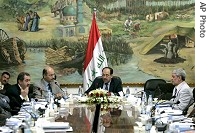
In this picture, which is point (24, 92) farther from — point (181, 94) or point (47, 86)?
point (181, 94)

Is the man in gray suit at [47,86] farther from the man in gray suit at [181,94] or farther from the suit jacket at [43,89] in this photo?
the man in gray suit at [181,94]

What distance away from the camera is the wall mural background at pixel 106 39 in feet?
27.7

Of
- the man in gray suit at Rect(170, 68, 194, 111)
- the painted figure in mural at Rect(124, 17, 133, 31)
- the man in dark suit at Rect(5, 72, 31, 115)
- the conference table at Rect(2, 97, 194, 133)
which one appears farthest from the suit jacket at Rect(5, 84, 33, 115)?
the painted figure in mural at Rect(124, 17, 133, 31)

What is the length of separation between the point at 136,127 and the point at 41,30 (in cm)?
522

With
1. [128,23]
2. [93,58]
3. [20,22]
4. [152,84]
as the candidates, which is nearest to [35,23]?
[20,22]

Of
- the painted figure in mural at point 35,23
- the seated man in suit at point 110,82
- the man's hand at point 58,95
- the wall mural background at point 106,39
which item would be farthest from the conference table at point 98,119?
the painted figure in mural at point 35,23

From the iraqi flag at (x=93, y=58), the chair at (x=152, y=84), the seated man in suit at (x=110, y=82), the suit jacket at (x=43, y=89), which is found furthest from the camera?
the iraqi flag at (x=93, y=58)

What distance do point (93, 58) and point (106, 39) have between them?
0.50m

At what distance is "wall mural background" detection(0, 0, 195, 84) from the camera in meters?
8.43

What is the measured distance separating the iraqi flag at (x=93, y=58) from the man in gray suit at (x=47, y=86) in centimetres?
129

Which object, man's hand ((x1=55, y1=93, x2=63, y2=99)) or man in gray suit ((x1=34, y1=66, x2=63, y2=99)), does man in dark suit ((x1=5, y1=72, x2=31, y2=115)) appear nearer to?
man in gray suit ((x1=34, y1=66, x2=63, y2=99))

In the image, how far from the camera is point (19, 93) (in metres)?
6.00

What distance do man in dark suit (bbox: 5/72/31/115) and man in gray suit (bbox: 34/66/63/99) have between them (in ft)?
1.41

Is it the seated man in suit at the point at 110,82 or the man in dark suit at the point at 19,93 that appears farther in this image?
the seated man in suit at the point at 110,82
